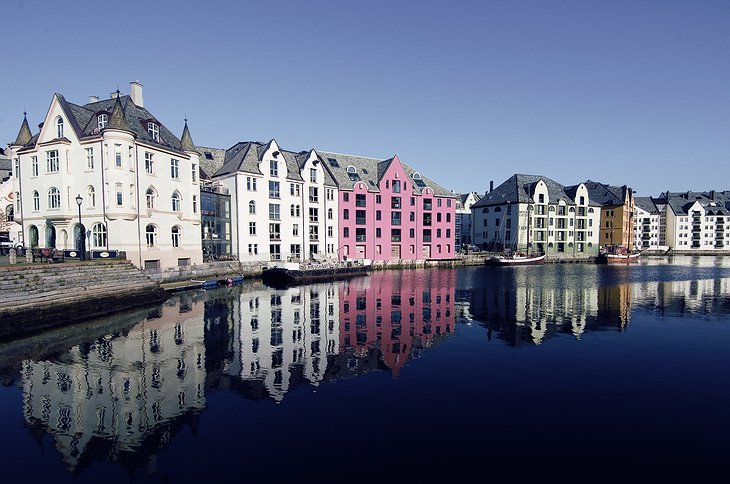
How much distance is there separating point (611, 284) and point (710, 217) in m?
135

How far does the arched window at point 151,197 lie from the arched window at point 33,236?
13.1m

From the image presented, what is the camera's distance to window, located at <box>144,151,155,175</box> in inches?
1683

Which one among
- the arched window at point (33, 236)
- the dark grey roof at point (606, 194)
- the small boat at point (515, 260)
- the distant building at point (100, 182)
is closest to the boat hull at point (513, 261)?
the small boat at point (515, 260)

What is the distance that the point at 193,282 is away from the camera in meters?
44.3

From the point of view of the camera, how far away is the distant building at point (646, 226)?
141 meters

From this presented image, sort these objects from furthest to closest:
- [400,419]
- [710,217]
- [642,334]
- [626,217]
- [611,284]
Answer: [710,217]
[626,217]
[611,284]
[642,334]
[400,419]

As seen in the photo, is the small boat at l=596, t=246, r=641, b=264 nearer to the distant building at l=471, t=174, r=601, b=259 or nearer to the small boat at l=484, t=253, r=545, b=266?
the distant building at l=471, t=174, r=601, b=259

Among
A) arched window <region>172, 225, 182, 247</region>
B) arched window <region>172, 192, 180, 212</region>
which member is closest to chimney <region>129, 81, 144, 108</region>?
arched window <region>172, 192, 180, 212</region>

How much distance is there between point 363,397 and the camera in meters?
15.3

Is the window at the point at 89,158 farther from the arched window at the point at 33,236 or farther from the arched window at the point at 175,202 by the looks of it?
the arched window at the point at 33,236

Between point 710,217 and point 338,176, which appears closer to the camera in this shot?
point 338,176

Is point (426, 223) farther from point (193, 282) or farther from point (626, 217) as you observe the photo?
point (626, 217)

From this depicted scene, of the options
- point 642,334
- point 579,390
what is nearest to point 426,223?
point 642,334

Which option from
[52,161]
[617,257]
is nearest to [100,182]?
[52,161]
